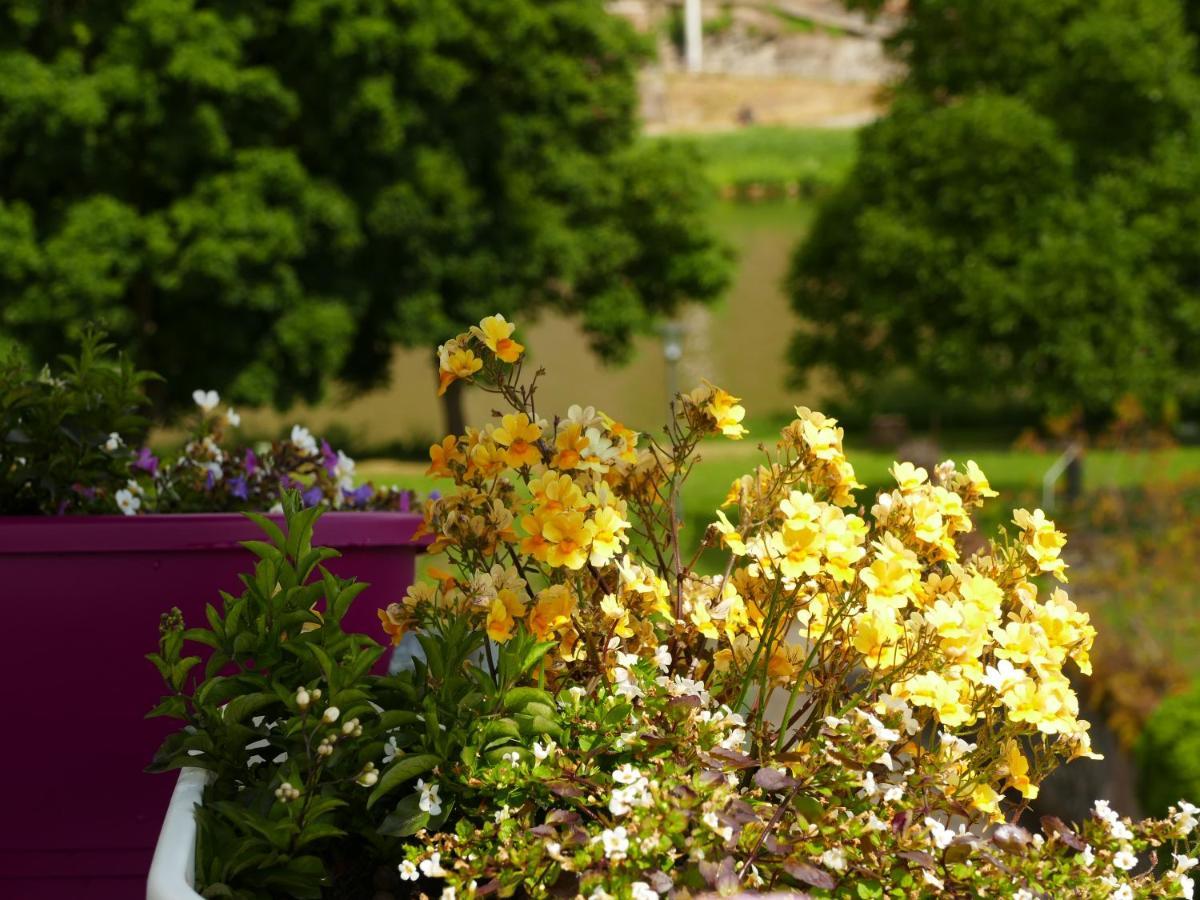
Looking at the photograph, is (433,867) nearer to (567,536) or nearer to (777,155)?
(567,536)

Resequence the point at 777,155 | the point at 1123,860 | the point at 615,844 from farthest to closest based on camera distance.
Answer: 1. the point at 777,155
2. the point at 1123,860
3. the point at 615,844

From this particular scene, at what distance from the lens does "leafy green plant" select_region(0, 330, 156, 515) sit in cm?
258

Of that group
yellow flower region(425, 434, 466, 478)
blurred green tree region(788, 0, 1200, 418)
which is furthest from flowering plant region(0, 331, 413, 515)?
blurred green tree region(788, 0, 1200, 418)

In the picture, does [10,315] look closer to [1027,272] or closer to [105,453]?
[1027,272]

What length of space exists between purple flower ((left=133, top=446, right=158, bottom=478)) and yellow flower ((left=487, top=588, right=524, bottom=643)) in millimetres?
1477

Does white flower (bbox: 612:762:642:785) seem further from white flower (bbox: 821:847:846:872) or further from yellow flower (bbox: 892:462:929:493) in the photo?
yellow flower (bbox: 892:462:929:493)

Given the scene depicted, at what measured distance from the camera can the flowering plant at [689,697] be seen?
1.63m

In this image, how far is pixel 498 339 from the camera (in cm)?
194

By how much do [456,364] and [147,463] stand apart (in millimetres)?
1431

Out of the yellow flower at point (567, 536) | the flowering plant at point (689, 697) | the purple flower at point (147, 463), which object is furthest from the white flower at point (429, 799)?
the purple flower at point (147, 463)

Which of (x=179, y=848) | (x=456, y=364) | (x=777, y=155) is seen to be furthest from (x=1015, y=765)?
(x=777, y=155)

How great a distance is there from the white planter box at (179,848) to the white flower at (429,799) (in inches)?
10.3

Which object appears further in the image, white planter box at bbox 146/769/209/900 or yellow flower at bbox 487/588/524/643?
yellow flower at bbox 487/588/524/643

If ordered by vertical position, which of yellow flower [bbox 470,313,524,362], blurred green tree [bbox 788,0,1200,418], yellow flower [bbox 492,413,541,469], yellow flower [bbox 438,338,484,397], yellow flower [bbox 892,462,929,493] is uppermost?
yellow flower [bbox 470,313,524,362]
